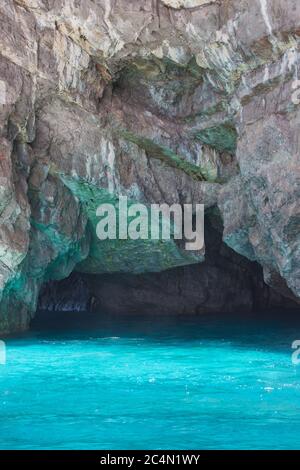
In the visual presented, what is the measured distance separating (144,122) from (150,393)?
1062cm

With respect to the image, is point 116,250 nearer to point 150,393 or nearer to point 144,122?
point 144,122

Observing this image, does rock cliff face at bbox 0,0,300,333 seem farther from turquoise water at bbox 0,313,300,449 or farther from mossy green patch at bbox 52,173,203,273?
turquoise water at bbox 0,313,300,449

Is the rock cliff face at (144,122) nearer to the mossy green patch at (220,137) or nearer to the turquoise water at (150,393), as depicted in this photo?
the mossy green patch at (220,137)

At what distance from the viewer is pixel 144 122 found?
67.2ft

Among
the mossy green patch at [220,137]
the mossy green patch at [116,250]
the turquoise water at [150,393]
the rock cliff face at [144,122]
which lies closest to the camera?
the turquoise water at [150,393]

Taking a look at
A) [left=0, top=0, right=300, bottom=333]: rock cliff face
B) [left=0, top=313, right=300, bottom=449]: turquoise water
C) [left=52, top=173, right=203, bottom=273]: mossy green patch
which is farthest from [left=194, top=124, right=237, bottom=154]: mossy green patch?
[left=0, top=313, right=300, bottom=449]: turquoise water

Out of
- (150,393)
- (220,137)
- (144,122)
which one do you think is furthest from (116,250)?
(150,393)

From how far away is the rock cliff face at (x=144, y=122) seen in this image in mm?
17453

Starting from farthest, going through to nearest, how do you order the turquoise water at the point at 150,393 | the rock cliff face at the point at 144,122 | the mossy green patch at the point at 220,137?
the mossy green patch at the point at 220,137 < the rock cliff face at the point at 144,122 < the turquoise water at the point at 150,393

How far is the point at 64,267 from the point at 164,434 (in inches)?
596

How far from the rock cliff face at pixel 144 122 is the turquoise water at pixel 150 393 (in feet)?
10.7

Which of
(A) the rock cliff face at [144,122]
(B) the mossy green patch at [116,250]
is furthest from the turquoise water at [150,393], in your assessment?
(B) the mossy green patch at [116,250]

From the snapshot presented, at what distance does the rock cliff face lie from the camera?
17453mm

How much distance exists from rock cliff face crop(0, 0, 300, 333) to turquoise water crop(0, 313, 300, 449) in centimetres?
327
